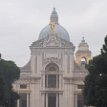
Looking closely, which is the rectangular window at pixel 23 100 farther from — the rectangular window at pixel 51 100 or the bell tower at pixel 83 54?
the bell tower at pixel 83 54

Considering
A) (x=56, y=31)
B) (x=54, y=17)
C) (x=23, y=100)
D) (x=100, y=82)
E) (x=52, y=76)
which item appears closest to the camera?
(x=100, y=82)

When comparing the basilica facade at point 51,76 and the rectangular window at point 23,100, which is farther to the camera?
the rectangular window at point 23,100

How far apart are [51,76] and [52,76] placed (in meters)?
0.18

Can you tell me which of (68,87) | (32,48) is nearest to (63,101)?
(68,87)

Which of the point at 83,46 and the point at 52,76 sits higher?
the point at 83,46

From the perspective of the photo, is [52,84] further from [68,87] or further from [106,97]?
[106,97]

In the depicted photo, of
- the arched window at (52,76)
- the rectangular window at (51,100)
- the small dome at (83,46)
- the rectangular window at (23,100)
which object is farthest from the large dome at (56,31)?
the rectangular window at (23,100)

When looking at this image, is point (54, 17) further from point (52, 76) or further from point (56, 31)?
point (52, 76)

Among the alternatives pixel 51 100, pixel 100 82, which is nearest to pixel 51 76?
pixel 51 100

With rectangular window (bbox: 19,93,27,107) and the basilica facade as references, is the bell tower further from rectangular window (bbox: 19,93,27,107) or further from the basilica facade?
rectangular window (bbox: 19,93,27,107)

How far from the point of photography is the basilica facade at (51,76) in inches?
5335

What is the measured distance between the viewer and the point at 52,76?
138 metres

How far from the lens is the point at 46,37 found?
458ft

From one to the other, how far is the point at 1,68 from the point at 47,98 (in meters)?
33.6
